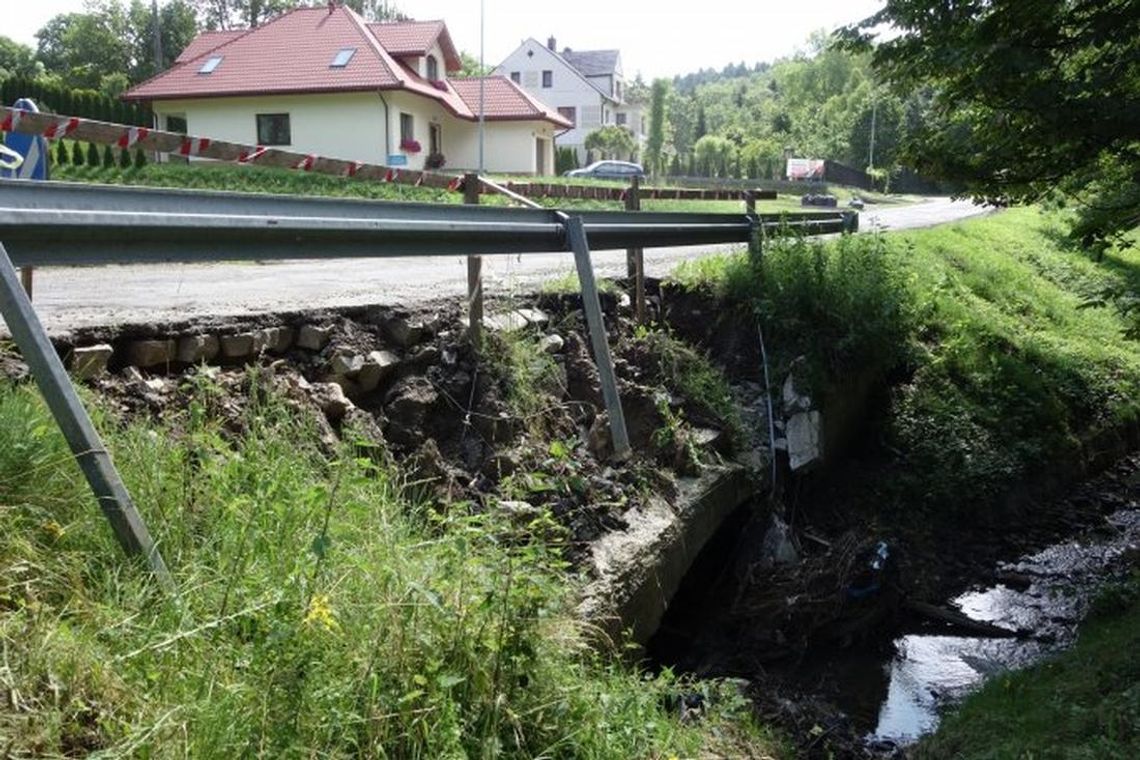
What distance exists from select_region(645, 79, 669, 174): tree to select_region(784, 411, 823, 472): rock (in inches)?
2602

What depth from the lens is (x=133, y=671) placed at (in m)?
2.76

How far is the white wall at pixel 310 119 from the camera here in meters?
35.1

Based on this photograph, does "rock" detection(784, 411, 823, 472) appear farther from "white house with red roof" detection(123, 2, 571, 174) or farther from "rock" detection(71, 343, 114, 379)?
"white house with red roof" detection(123, 2, 571, 174)

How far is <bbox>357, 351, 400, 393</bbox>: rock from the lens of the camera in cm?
562

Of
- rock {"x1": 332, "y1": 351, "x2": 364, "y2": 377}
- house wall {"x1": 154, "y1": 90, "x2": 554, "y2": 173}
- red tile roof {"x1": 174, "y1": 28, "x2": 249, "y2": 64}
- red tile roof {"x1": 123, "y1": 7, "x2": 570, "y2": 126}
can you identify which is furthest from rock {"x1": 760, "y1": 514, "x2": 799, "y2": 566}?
red tile roof {"x1": 174, "y1": 28, "x2": 249, "y2": 64}

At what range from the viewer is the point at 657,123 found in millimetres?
79125

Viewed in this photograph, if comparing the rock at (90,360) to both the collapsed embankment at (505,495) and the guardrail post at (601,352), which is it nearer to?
the collapsed embankment at (505,495)

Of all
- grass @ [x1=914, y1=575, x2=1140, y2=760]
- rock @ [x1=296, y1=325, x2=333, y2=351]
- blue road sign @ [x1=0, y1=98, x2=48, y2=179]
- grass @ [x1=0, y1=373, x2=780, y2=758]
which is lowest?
grass @ [x1=914, y1=575, x2=1140, y2=760]

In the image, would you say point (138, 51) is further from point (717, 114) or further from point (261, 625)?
point (717, 114)

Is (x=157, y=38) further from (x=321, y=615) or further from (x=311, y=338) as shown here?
(x=321, y=615)

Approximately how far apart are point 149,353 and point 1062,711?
4774 mm

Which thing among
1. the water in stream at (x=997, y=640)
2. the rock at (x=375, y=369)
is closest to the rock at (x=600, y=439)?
the rock at (x=375, y=369)

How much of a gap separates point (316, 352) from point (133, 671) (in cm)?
302

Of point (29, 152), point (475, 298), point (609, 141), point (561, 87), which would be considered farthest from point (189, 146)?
point (561, 87)
